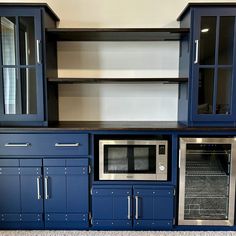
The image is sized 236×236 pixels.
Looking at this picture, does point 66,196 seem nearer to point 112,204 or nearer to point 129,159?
point 112,204

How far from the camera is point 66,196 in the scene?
2.09 m

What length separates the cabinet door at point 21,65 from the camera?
203cm

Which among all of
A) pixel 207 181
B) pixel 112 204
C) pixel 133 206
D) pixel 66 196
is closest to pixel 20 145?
pixel 66 196

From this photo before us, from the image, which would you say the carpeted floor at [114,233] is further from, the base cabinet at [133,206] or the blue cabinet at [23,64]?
the blue cabinet at [23,64]

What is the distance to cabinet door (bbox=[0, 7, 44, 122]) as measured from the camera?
2025 mm

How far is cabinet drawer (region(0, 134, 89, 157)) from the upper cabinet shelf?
3.24ft

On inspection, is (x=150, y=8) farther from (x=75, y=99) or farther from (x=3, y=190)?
(x=3, y=190)

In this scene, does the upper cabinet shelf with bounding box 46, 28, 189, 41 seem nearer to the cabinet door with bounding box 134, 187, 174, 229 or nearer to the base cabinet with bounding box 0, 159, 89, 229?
the base cabinet with bounding box 0, 159, 89, 229

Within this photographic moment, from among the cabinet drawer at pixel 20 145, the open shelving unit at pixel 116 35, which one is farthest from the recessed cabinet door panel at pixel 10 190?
the open shelving unit at pixel 116 35

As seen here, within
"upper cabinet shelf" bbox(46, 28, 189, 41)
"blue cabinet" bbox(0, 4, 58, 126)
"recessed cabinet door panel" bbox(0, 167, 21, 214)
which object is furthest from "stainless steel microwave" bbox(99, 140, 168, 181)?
"upper cabinet shelf" bbox(46, 28, 189, 41)

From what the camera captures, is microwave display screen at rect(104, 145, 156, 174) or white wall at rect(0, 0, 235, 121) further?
white wall at rect(0, 0, 235, 121)

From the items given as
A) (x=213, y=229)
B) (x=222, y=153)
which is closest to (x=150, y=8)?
(x=222, y=153)

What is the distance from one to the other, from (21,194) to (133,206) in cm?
105

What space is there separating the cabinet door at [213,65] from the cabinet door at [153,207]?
30.2 inches
